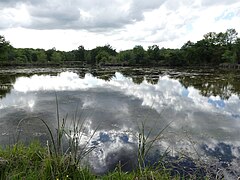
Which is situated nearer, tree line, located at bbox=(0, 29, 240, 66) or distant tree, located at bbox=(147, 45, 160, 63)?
tree line, located at bbox=(0, 29, 240, 66)

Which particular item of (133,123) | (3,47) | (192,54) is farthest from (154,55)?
(133,123)

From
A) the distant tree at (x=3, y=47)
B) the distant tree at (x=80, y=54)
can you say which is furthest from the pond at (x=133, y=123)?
the distant tree at (x=80, y=54)

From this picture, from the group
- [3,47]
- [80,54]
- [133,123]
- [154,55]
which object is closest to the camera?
[133,123]

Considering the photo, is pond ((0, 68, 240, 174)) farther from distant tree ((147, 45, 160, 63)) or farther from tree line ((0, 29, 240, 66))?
distant tree ((147, 45, 160, 63))

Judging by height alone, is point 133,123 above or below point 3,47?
below

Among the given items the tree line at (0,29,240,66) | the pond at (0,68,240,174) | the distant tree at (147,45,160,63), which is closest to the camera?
the pond at (0,68,240,174)

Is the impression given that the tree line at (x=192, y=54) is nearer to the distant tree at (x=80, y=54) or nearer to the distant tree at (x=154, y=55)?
the distant tree at (x=154, y=55)

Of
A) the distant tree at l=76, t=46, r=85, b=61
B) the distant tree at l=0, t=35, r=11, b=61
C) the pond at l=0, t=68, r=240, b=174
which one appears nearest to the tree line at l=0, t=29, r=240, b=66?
the distant tree at l=0, t=35, r=11, b=61

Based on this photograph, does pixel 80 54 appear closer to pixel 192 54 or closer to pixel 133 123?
pixel 192 54

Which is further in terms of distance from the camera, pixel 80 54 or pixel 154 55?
pixel 80 54

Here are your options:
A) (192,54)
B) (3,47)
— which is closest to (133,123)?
(192,54)

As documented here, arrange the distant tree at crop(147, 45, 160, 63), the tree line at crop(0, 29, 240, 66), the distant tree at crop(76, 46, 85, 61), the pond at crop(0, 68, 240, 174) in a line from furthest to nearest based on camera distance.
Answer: the distant tree at crop(76, 46, 85, 61), the distant tree at crop(147, 45, 160, 63), the tree line at crop(0, 29, 240, 66), the pond at crop(0, 68, 240, 174)

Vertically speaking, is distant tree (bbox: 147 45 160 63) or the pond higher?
distant tree (bbox: 147 45 160 63)

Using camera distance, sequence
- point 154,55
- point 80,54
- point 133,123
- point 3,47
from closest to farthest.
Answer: point 133,123 → point 3,47 → point 154,55 → point 80,54
